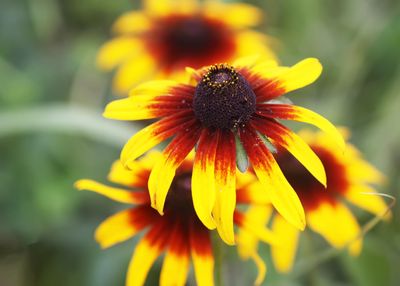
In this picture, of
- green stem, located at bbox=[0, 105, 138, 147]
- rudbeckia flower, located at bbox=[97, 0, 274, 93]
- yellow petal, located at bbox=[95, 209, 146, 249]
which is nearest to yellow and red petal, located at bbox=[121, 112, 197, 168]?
yellow petal, located at bbox=[95, 209, 146, 249]

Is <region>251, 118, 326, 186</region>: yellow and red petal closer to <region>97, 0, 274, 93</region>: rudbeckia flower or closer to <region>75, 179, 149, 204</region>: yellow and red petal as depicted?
<region>75, 179, 149, 204</region>: yellow and red petal

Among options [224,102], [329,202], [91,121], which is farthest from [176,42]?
[224,102]

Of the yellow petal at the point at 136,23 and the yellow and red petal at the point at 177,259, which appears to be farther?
the yellow petal at the point at 136,23

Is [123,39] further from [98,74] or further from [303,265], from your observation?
[303,265]

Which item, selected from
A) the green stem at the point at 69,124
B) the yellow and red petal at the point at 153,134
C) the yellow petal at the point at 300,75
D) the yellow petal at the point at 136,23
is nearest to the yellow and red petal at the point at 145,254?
the yellow and red petal at the point at 153,134

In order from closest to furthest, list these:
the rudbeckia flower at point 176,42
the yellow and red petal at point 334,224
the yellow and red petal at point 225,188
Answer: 1. the yellow and red petal at point 225,188
2. the yellow and red petal at point 334,224
3. the rudbeckia flower at point 176,42

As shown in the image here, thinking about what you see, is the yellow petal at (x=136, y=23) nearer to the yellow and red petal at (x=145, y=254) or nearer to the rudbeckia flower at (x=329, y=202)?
the rudbeckia flower at (x=329, y=202)

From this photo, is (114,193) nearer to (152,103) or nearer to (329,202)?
(152,103)

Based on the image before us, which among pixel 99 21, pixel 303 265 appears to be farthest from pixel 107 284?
pixel 99 21
